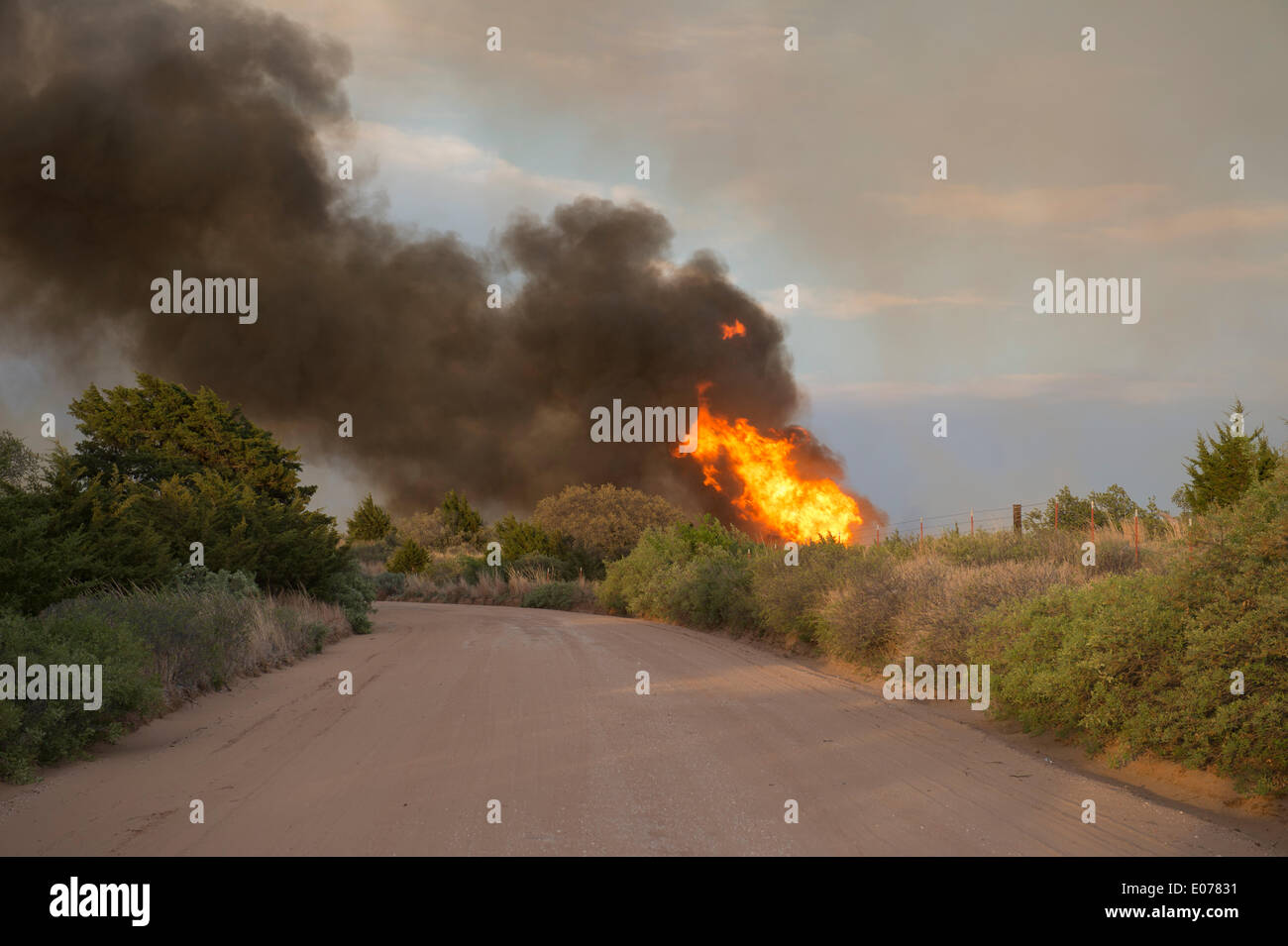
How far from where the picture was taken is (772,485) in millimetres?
35188

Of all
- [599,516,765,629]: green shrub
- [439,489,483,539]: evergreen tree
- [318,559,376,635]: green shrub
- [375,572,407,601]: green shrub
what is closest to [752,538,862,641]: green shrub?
[599,516,765,629]: green shrub

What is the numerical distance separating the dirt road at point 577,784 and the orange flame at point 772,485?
57.7 ft

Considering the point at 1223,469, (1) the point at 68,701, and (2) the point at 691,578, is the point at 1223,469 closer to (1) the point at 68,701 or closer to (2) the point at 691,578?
(2) the point at 691,578

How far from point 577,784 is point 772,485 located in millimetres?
29087

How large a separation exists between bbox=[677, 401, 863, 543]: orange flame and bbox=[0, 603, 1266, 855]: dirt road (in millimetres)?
17598

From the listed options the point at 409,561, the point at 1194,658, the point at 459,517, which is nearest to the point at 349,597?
the point at 1194,658

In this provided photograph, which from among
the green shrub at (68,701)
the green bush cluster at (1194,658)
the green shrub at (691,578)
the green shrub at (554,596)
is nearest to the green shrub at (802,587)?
the green shrub at (691,578)

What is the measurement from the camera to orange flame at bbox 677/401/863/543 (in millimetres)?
31141

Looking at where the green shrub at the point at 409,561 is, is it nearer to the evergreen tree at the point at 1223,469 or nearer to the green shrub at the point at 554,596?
the green shrub at the point at 554,596

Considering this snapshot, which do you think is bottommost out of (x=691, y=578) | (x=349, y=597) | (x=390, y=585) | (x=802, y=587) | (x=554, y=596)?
(x=390, y=585)

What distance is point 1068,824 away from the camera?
19.2 ft

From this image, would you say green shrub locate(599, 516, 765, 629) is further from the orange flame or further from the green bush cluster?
the green bush cluster

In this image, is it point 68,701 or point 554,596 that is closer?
point 68,701

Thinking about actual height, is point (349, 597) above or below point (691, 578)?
below
